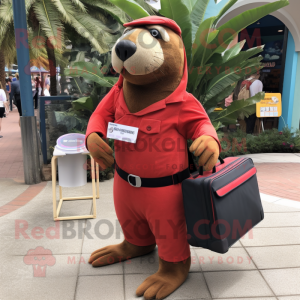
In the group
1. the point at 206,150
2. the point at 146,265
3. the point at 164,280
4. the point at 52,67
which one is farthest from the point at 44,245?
the point at 52,67

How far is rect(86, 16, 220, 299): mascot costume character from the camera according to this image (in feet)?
6.83

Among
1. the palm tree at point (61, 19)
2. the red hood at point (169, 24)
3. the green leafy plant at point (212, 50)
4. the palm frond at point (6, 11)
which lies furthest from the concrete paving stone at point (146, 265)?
the palm frond at point (6, 11)

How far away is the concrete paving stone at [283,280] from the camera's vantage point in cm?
240

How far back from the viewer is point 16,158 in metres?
7.07

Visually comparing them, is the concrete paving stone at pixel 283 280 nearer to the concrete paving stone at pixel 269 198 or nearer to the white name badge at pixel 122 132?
the white name badge at pixel 122 132

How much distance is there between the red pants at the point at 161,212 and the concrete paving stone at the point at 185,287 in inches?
8.9

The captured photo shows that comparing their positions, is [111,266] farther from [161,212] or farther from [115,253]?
[161,212]

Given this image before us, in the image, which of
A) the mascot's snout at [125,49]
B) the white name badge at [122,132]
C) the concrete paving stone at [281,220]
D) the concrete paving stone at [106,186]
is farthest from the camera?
the concrete paving stone at [106,186]

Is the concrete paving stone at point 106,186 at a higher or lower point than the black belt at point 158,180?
lower

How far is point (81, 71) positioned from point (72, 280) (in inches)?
135

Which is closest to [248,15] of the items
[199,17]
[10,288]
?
[199,17]

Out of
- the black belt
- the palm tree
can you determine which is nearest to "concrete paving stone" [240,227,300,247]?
the black belt

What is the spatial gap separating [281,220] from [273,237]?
19.5 inches

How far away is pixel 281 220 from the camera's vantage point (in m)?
3.71
